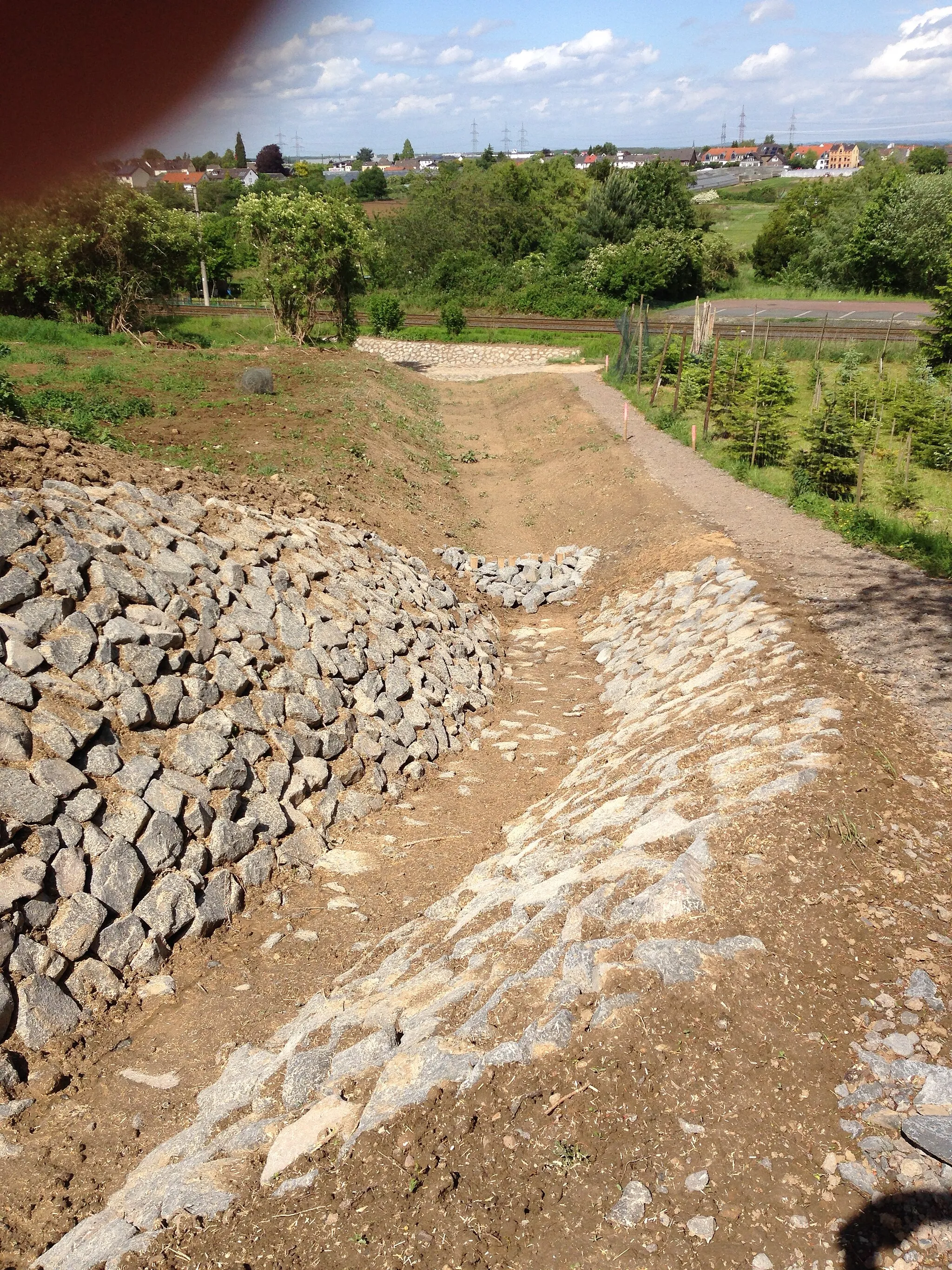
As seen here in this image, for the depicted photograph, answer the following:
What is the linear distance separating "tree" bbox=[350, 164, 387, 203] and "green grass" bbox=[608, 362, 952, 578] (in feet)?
214

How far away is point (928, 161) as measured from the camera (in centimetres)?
6425

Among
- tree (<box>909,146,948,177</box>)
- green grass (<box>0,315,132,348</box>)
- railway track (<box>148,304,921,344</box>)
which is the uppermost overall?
tree (<box>909,146,948,177</box>)

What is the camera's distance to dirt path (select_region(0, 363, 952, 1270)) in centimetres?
283

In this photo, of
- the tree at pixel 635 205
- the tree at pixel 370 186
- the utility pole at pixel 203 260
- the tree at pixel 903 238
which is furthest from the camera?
the tree at pixel 370 186

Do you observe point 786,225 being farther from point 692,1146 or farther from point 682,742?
point 692,1146

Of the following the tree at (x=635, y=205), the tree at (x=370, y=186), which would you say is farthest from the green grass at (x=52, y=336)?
the tree at (x=370, y=186)

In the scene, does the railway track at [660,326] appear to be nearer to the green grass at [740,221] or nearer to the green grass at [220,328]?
the green grass at [220,328]

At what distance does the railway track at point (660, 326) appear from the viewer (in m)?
26.1

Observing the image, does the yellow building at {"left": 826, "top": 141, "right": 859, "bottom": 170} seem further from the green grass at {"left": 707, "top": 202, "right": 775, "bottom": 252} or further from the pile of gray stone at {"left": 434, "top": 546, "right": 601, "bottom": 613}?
the pile of gray stone at {"left": 434, "top": 546, "right": 601, "bottom": 613}

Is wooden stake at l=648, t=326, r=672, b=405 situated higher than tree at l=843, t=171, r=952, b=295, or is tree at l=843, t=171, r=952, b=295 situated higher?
tree at l=843, t=171, r=952, b=295

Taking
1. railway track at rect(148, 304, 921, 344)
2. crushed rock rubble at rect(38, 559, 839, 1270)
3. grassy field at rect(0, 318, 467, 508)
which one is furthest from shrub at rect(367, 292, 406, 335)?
crushed rock rubble at rect(38, 559, 839, 1270)

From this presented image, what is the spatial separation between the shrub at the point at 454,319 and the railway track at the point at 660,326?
1.31 metres

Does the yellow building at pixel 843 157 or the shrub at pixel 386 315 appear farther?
the yellow building at pixel 843 157

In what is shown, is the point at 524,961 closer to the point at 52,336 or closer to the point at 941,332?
the point at 52,336
